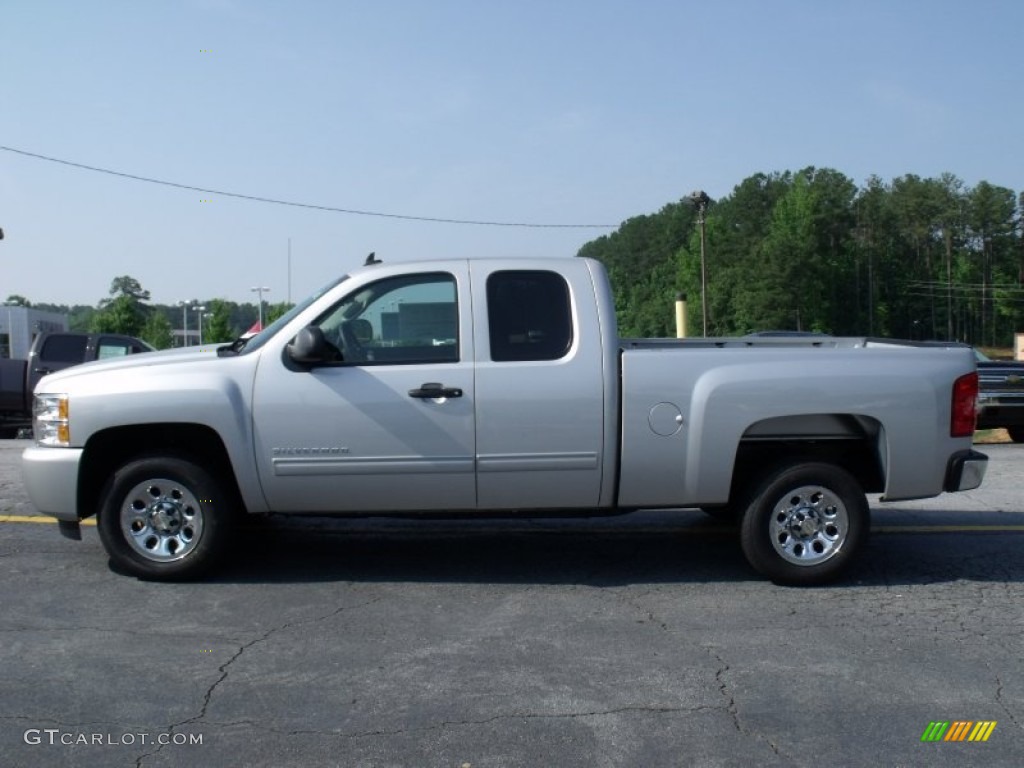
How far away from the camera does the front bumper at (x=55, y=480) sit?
5840mm

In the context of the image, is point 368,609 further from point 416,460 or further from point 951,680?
point 951,680

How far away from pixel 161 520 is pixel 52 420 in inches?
34.4

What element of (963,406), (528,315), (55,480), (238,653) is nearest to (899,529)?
(963,406)

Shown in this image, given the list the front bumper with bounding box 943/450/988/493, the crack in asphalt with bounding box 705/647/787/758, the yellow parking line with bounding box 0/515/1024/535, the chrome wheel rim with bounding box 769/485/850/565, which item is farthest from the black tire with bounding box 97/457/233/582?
the front bumper with bounding box 943/450/988/493

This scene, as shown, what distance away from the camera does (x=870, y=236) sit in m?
106

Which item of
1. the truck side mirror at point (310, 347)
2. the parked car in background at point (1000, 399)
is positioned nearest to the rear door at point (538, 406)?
the truck side mirror at point (310, 347)

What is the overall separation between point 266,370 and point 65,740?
8.06ft

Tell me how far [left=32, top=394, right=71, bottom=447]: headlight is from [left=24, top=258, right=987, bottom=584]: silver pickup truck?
0.02m

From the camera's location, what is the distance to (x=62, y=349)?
1781cm

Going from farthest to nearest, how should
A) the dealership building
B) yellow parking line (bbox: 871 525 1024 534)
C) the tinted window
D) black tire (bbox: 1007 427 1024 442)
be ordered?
the dealership building < the tinted window < black tire (bbox: 1007 427 1024 442) < yellow parking line (bbox: 871 525 1024 534)

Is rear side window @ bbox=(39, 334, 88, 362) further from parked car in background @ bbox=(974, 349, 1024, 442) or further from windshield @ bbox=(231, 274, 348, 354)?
parked car in background @ bbox=(974, 349, 1024, 442)

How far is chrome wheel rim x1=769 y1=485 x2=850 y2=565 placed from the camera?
19.6 ft

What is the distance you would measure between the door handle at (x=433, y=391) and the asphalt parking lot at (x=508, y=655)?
1182 millimetres

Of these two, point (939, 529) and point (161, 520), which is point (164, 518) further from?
point (939, 529)
